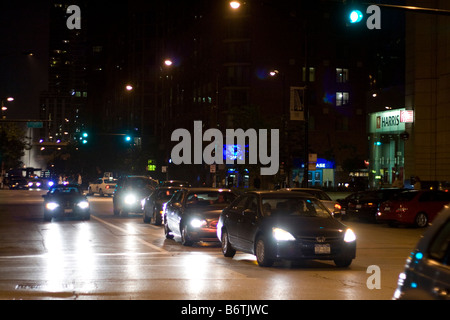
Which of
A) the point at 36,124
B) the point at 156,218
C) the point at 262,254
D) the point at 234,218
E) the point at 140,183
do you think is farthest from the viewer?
the point at 36,124

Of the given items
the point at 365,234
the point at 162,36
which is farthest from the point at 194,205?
the point at 162,36

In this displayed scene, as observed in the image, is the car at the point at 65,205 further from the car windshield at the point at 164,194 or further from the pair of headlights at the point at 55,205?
the car windshield at the point at 164,194

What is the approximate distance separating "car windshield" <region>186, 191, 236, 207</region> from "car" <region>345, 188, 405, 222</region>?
11014 mm

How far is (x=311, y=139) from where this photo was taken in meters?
91.6

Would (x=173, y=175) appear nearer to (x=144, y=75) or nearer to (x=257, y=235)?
(x=144, y=75)

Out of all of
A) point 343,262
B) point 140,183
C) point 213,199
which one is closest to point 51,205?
point 140,183

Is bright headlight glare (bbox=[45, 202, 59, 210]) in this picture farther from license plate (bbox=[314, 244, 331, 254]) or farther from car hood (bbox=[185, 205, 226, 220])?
license plate (bbox=[314, 244, 331, 254])

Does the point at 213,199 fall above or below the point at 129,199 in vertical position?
above

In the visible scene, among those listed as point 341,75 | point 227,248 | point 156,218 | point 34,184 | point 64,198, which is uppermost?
point 341,75

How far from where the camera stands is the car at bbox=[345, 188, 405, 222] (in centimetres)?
3152

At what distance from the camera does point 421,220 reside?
1129 inches

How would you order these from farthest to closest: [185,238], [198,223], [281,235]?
[185,238] → [198,223] → [281,235]

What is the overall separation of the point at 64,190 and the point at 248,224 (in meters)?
18.3

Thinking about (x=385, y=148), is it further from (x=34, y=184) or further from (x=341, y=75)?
(x=34, y=184)
